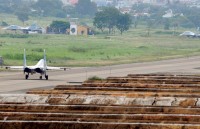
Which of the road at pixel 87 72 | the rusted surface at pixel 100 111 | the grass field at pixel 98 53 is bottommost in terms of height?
the grass field at pixel 98 53

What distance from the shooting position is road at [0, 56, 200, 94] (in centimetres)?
7906

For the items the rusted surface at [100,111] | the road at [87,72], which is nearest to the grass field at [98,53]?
the road at [87,72]

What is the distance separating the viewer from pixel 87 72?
333 ft

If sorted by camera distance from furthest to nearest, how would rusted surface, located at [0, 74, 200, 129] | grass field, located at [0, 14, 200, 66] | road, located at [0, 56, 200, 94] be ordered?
1. grass field, located at [0, 14, 200, 66]
2. road, located at [0, 56, 200, 94]
3. rusted surface, located at [0, 74, 200, 129]

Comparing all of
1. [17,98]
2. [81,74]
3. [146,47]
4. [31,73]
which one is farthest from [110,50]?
[17,98]

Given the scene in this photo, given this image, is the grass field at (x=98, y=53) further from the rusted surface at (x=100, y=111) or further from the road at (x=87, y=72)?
the rusted surface at (x=100, y=111)

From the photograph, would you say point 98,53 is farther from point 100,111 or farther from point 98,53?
point 100,111

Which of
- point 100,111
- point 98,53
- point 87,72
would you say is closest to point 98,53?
point 98,53

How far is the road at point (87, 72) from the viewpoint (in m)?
79.1

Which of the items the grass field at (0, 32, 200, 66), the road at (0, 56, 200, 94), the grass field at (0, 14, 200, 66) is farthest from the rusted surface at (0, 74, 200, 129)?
the grass field at (0, 14, 200, 66)

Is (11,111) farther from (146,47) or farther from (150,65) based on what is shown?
(146,47)

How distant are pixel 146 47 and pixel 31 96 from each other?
436 ft

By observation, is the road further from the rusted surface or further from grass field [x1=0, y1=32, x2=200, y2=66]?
the rusted surface

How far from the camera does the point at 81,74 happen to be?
9750cm
